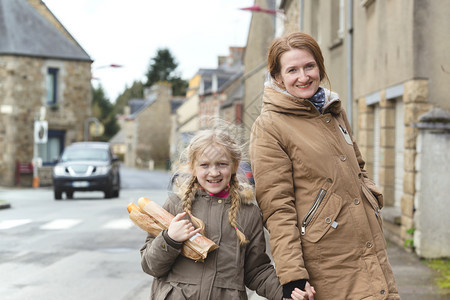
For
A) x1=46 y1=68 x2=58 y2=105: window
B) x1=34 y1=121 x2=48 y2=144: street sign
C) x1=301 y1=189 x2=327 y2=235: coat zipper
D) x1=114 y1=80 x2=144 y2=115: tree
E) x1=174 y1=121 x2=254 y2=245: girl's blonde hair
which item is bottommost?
x1=301 y1=189 x2=327 y2=235: coat zipper

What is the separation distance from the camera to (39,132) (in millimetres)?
31125

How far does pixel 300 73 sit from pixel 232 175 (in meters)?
0.61

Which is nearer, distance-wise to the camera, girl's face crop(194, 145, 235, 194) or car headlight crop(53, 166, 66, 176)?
girl's face crop(194, 145, 235, 194)

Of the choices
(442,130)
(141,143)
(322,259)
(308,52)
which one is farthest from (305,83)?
(141,143)

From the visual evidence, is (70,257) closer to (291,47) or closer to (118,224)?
(118,224)

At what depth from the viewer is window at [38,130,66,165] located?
32875 millimetres

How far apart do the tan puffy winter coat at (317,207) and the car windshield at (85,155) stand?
16527 millimetres

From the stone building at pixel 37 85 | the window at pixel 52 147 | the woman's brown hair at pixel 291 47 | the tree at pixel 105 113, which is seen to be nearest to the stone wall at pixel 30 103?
the stone building at pixel 37 85

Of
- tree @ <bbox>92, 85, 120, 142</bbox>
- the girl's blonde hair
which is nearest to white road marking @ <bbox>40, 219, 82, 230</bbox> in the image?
the girl's blonde hair

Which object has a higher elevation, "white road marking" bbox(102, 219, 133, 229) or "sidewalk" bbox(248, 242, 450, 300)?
"sidewalk" bbox(248, 242, 450, 300)

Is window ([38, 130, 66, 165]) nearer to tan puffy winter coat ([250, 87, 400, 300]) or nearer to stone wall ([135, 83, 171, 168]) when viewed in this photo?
tan puffy winter coat ([250, 87, 400, 300])

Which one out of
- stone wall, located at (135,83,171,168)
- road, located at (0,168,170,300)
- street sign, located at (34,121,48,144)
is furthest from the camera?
stone wall, located at (135,83,171,168)

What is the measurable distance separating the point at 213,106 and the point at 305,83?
44.0m

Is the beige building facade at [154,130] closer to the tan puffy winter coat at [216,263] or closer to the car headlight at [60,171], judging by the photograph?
the car headlight at [60,171]
